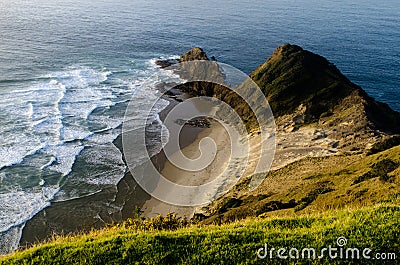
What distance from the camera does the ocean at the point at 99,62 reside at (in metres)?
37.7

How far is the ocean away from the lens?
3769 cm

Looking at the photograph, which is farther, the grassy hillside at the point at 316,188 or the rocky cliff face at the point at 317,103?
the rocky cliff face at the point at 317,103

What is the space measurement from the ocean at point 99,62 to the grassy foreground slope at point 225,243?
20032mm

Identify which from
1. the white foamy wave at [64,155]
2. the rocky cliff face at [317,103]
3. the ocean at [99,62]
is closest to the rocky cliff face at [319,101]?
the rocky cliff face at [317,103]

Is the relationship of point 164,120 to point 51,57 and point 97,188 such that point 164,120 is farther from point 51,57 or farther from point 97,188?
point 51,57

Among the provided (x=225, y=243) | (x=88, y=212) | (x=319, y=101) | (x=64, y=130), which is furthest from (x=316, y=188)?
(x=64, y=130)

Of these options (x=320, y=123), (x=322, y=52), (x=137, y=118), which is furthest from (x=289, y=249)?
(x=322, y=52)

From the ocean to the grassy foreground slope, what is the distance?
65.7 feet

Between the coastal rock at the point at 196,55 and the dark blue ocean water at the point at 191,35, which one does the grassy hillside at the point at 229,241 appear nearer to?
the dark blue ocean water at the point at 191,35

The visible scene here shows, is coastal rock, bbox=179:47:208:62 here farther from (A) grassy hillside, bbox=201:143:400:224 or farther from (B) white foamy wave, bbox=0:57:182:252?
(A) grassy hillside, bbox=201:143:400:224

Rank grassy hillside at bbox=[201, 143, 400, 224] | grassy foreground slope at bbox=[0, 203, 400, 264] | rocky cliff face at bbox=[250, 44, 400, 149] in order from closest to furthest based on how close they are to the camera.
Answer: grassy foreground slope at bbox=[0, 203, 400, 264]
grassy hillside at bbox=[201, 143, 400, 224]
rocky cliff face at bbox=[250, 44, 400, 149]

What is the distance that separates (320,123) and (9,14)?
128151mm

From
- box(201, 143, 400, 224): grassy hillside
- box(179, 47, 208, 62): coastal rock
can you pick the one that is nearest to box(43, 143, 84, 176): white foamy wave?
box(201, 143, 400, 224): grassy hillside

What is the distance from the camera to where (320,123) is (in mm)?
41875
